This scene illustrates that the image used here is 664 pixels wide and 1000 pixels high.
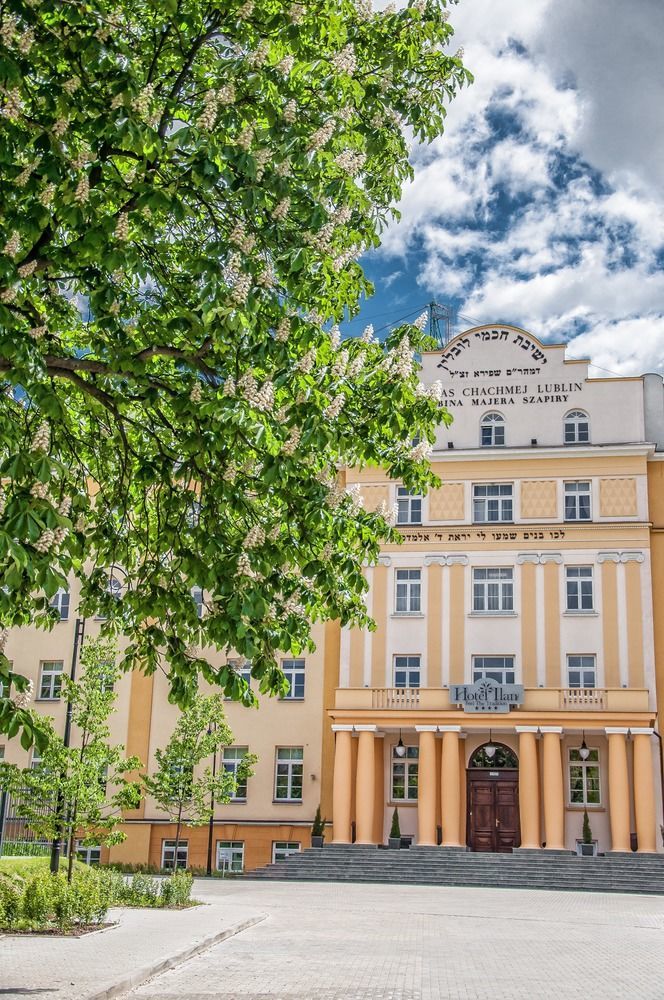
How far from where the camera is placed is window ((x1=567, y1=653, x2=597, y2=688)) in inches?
1442

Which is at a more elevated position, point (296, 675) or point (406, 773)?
point (296, 675)

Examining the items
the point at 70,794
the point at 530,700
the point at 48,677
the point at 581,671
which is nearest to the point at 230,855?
the point at 48,677

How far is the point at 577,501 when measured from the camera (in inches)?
1505

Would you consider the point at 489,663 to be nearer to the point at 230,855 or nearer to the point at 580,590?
the point at 580,590

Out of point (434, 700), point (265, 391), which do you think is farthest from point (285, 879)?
point (265, 391)

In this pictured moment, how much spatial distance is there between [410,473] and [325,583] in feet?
4.64

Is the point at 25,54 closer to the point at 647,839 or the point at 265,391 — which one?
the point at 265,391

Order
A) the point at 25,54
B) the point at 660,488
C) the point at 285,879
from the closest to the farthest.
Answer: the point at 25,54
the point at 285,879
the point at 660,488

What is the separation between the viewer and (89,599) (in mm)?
11039

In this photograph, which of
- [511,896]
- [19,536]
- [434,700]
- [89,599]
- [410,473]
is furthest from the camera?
[434,700]

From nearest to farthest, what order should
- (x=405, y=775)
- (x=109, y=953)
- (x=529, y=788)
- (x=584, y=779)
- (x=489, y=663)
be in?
(x=109, y=953) < (x=529, y=788) < (x=584, y=779) < (x=405, y=775) < (x=489, y=663)

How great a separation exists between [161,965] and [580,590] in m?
27.0

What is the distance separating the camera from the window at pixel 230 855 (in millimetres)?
37406

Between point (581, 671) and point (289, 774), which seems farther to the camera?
point (289, 774)
